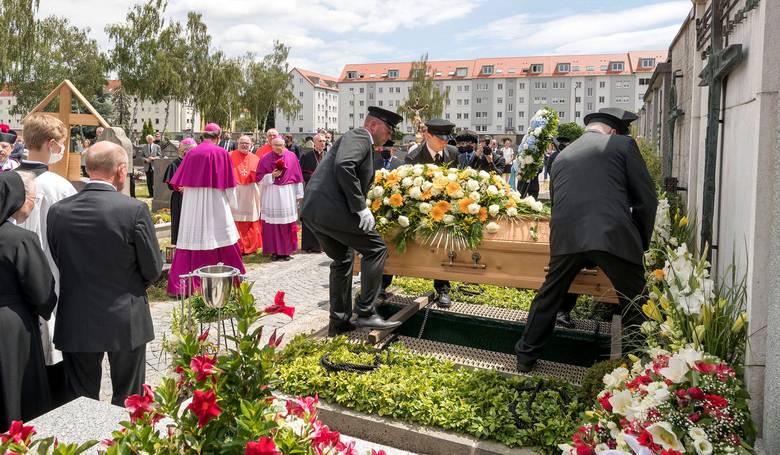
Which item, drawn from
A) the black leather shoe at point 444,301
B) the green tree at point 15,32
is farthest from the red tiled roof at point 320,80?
the black leather shoe at point 444,301

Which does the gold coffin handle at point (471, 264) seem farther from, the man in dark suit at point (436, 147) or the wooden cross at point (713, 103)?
the wooden cross at point (713, 103)

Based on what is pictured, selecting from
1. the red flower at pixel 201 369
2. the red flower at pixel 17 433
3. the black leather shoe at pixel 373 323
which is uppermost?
the red flower at pixel 201 369

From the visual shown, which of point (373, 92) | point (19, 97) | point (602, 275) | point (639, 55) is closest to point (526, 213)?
point (602, 275)

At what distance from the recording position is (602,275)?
17.4 feet

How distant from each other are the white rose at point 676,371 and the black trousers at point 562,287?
6.03 feet

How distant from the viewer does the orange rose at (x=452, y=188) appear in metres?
5.86

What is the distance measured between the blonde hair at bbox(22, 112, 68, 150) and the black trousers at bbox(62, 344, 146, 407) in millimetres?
1581

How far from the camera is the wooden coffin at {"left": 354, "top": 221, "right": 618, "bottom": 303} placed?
533cm

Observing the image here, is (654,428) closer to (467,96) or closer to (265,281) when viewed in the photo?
(265,281)

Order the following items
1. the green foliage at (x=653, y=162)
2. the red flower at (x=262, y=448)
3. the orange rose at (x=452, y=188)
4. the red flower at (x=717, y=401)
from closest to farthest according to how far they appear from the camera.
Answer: the red flower at (x=262, y=448) < the red flower at (x=717, y=401) < the orange rose at (x=452, y=188) < the green foliage at (x=653, y=162)

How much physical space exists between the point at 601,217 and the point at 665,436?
2.37 metres

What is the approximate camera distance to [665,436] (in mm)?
2348

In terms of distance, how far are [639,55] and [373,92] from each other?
137 feet

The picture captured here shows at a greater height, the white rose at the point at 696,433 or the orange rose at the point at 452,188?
the orange rose at the point at 452,188
